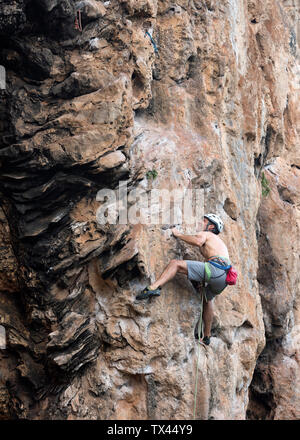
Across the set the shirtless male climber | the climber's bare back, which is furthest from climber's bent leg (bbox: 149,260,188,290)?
the climber's bare back

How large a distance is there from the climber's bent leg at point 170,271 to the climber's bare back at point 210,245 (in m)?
0.41

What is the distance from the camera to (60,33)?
6059mm

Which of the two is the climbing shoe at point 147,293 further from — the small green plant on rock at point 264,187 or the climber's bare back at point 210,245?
the small green plant on rock at point 264,187

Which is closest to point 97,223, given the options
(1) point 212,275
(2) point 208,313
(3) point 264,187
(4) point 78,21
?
(1) point 212,275

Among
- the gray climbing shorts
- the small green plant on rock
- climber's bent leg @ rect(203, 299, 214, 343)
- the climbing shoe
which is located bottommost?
climber's bent leg @ rect(203, 299, 214, 343)

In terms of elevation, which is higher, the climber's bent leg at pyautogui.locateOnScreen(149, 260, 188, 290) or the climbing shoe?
the climber's bent leg at pyautogui.locateOnScreen(149, 260, 188, 290)

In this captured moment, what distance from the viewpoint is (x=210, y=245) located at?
21.6ft

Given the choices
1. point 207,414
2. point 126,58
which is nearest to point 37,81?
point 126,58

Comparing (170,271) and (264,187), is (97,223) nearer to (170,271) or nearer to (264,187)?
(170,271)

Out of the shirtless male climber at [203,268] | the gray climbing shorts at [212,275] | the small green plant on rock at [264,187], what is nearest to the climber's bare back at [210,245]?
the shirtless male climber at [203,268]

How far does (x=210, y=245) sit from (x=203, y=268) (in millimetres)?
361

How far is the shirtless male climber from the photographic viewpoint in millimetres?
6250

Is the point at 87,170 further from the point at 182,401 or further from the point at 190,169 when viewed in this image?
the point at 182,401

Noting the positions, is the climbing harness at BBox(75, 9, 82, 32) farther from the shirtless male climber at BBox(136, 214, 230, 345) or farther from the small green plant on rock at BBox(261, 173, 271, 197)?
the small green plant on rock at BBox(261, 173, 271, 197)
